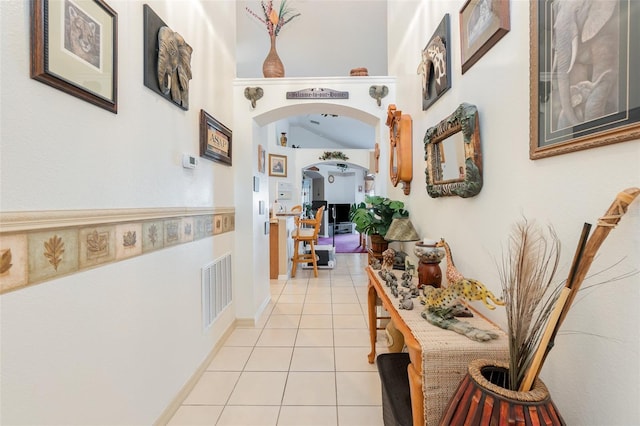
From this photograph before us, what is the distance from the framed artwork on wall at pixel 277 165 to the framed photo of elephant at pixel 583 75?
5798 mm

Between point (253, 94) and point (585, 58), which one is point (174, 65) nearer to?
point (253, 94)

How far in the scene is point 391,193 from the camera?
294 centimetres

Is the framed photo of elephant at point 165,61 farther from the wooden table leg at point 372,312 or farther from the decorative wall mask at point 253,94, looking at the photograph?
the wooden table leg at point 372,312

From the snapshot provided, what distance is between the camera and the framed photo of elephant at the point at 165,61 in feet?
4.77

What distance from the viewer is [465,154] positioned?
1315 mm

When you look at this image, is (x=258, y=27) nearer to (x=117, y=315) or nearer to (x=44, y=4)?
(x=44, y=4)

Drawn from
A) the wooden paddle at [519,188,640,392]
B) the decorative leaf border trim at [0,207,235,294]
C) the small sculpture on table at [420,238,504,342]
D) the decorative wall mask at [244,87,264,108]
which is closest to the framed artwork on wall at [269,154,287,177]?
the decorative wall mask at [244,87,264,108]

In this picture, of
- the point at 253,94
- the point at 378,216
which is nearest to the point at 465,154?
the point at 378,216

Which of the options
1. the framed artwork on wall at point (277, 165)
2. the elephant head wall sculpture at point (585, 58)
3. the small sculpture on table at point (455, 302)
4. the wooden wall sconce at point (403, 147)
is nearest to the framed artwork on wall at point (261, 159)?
the wooden wall sconce at point (403, 147)

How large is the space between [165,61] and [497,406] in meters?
2.03

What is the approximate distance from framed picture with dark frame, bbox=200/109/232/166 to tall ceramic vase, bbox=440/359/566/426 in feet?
6.65

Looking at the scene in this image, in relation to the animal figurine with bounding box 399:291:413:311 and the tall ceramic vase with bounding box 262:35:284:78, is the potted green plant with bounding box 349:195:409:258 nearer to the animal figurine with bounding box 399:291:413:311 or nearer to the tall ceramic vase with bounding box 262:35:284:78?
the animal figurine with bounding box 399:291:413:311

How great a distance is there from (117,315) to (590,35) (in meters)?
1.83

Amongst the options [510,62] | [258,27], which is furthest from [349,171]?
[510,62]
